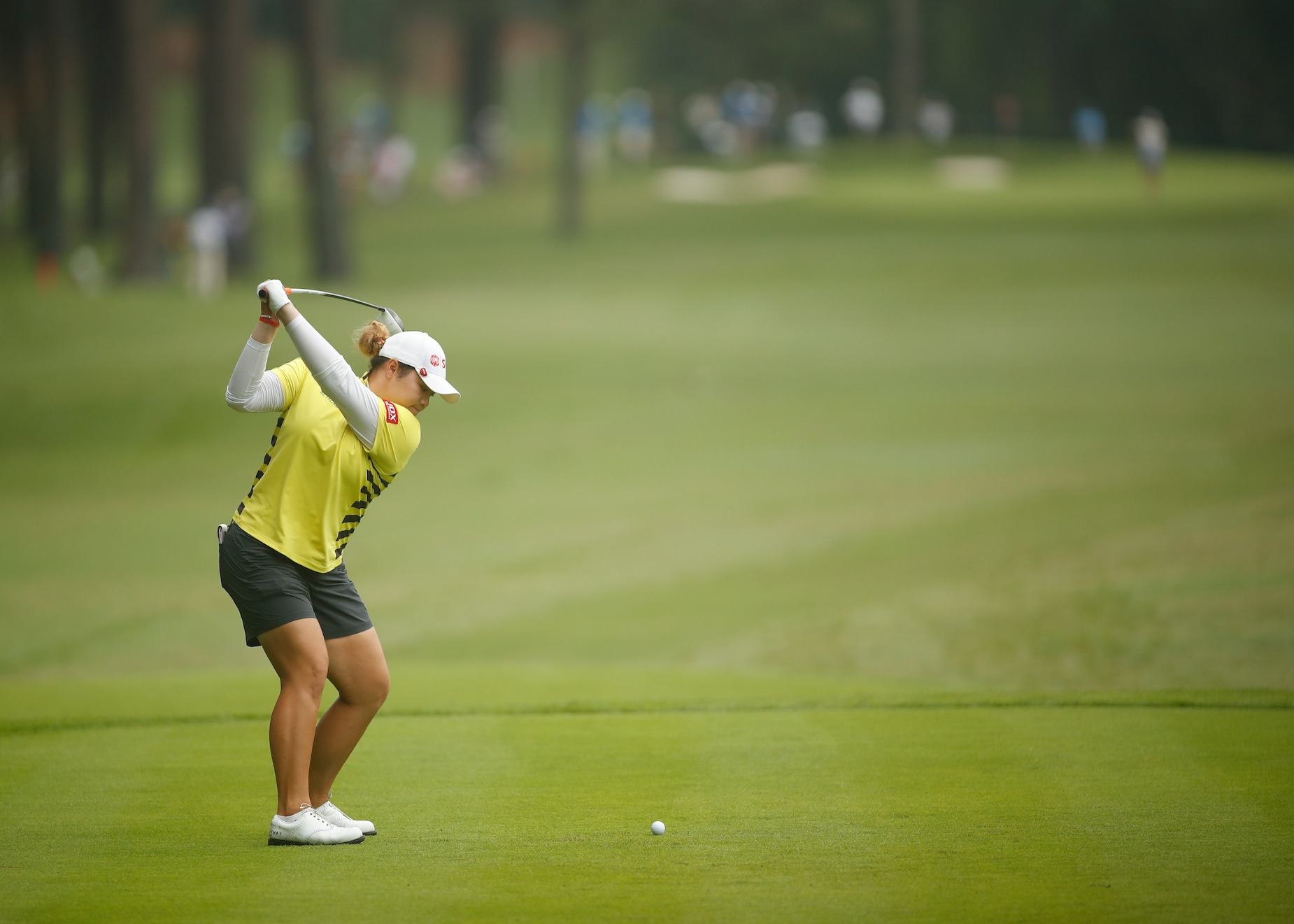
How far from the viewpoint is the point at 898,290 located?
32.9m

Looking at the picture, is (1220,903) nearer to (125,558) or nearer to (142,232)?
(125,558)

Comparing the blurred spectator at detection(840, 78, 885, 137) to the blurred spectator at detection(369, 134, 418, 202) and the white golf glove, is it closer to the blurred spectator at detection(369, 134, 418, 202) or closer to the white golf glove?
the blurred spectator at detection(369, 134, 418, 202)

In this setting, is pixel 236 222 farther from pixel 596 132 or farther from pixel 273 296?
pixel 596 132

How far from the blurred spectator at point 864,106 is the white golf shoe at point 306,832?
A: 64.1 meters

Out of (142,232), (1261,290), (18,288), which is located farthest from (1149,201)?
(18,288)

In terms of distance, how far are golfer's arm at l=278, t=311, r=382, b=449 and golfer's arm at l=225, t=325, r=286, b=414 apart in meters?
0.14

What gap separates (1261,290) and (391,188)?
37338 mm

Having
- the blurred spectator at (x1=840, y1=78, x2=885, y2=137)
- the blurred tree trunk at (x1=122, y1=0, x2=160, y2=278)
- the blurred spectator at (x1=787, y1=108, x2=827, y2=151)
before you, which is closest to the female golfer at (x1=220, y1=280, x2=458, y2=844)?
the blurred tree trunk at (x1=122, y1=0, x2=160, y2=278)

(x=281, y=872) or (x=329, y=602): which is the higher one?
(x=329, y=602)

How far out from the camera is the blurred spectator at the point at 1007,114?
64000 mm

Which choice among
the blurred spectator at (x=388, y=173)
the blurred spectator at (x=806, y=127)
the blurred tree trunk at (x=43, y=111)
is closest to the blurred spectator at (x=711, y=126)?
the blurred spectator at (x=806, y=127)

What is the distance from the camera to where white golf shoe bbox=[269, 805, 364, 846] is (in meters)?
5.82

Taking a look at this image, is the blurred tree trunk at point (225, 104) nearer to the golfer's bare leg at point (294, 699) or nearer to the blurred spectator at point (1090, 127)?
the blurred spectator at point (1090, 127)

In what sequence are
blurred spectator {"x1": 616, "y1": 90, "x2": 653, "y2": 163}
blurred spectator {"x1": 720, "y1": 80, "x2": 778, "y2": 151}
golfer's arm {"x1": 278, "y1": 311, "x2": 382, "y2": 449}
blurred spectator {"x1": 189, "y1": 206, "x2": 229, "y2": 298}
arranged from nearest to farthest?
1. golfer's arm {"x1": 278, "y1": 311, "x2": 382, "y2": 449}
2. blurred spectator {"x1": 189, "y1": 206, "x2": 229, "y2": 298}
3. blurred spectator {"x1": 720, "y1": 80, "x2": 778, "y2": 151}
4. blurred spectator {"x1": 616, "y1": 90, "x2": 653, "y2": 163}
